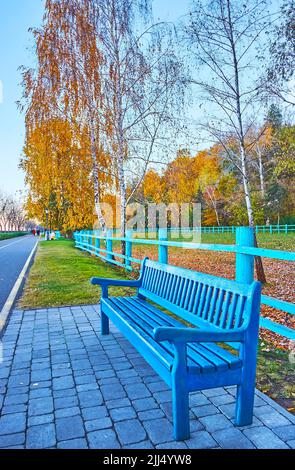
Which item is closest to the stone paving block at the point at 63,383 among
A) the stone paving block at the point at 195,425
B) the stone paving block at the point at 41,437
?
the stone paving block at the point at 41,437

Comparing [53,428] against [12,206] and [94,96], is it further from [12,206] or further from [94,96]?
[12,206]

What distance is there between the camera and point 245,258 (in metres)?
4.05

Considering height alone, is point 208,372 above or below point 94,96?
below

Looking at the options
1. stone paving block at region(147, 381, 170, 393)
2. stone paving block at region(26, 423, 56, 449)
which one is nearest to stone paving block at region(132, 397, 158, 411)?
stone paving block at region(147, 381, 170, 393)

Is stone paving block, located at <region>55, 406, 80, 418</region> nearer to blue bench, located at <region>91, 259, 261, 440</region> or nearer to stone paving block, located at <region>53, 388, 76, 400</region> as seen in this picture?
stone paving block, located at <region>53, 388, 76, 400</region>

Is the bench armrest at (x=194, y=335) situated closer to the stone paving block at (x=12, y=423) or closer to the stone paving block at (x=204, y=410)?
the stone paving block at (x=204, y=410)

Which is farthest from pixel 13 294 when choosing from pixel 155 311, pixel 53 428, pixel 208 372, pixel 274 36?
pixel 274 36

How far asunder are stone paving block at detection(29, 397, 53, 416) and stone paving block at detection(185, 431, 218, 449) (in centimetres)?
112

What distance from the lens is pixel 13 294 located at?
7.71m

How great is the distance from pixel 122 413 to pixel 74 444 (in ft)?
1.54

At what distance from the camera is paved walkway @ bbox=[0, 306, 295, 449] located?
2.38 metres

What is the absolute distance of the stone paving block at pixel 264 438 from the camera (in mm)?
2279

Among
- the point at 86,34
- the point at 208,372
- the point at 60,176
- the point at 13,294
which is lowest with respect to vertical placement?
the point at 13,294

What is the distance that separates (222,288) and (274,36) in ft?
29.4
